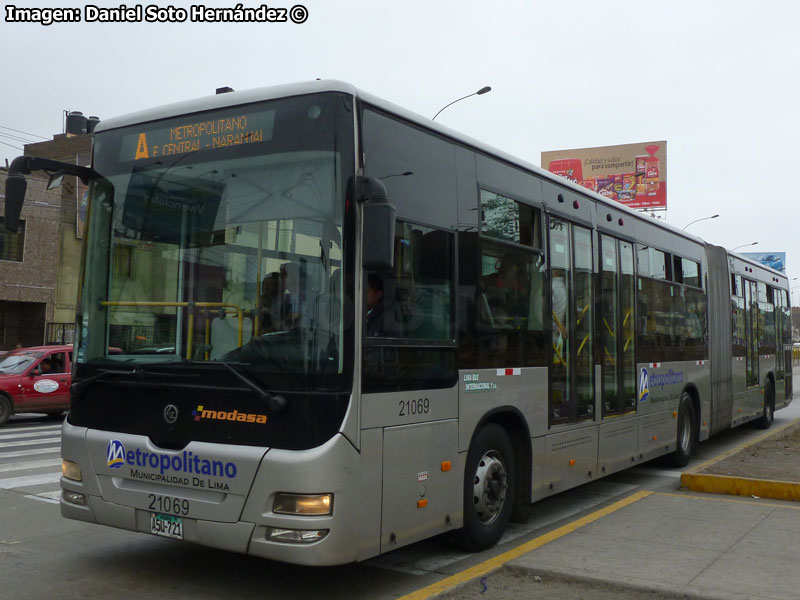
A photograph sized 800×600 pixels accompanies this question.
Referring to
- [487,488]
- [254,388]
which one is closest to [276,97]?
[254,388]

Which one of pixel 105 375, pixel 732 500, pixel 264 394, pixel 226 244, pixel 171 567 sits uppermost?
pixel 226 244

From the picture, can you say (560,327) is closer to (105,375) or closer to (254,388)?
(254,388)

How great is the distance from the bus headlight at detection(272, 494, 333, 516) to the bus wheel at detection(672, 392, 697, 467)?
25.8ft

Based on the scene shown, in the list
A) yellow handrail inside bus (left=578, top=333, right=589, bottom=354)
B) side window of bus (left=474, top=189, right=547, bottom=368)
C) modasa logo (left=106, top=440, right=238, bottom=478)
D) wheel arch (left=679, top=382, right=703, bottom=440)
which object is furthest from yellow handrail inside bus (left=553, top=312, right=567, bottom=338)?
wheel arch (left=679, top=382, right=703, bottom=440)

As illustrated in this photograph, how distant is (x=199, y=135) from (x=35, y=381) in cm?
1424

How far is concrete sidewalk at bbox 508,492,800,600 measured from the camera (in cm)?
568

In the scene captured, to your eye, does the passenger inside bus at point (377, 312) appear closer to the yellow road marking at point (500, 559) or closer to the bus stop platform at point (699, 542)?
the yellow road marking at point (500, 559)

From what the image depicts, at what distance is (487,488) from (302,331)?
2.49 m

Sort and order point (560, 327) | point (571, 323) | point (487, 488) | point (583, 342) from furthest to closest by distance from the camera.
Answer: point (583, 342)
point (571, 323)
point (560, 327)
point (487, 488)

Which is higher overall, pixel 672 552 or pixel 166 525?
pixel 166 525

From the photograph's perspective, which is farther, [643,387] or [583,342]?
[643,387]

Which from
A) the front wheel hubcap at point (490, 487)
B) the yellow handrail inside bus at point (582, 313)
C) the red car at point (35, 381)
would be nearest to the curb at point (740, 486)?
the yellow handrail inside bus at point (582, 313)

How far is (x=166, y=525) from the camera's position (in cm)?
546

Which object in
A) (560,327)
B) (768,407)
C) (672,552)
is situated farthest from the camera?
(768,407)
